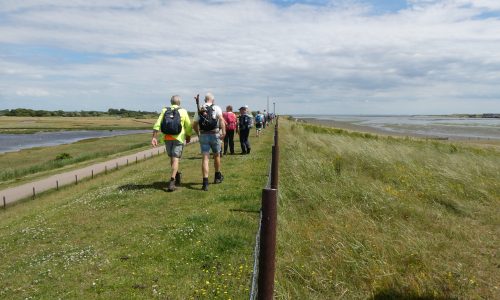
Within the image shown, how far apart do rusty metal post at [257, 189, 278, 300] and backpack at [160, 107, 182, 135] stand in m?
6.22

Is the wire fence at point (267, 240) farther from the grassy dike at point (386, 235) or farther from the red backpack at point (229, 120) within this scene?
the red backpack at point (229, 120)

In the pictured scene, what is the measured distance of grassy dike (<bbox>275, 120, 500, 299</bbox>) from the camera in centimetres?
485

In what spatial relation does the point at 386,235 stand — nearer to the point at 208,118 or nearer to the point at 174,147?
the point at 208,118

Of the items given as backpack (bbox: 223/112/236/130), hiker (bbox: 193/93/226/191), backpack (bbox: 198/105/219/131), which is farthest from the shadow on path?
backpack (bbox: 223/112/236/130)

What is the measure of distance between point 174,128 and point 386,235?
185 inches

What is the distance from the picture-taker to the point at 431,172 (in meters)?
12.4

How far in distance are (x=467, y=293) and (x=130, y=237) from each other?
177 inches

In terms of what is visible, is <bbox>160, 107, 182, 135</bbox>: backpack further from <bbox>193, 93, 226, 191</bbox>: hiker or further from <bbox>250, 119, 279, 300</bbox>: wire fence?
<bbox>250, 119, 279, 300</bbox>: wire fence

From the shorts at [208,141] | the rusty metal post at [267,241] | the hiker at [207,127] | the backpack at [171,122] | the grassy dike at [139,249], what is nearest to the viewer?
the rusty metal post at [267,241]

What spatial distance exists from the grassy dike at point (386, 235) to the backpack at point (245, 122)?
3824 mm

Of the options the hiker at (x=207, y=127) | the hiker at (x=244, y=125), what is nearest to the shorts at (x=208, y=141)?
the hiker at (x=207, y=127)

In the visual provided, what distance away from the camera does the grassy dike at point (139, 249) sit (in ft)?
14.6

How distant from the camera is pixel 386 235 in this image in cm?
629

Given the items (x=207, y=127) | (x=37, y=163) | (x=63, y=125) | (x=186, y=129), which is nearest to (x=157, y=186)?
(x=186, y=129)
